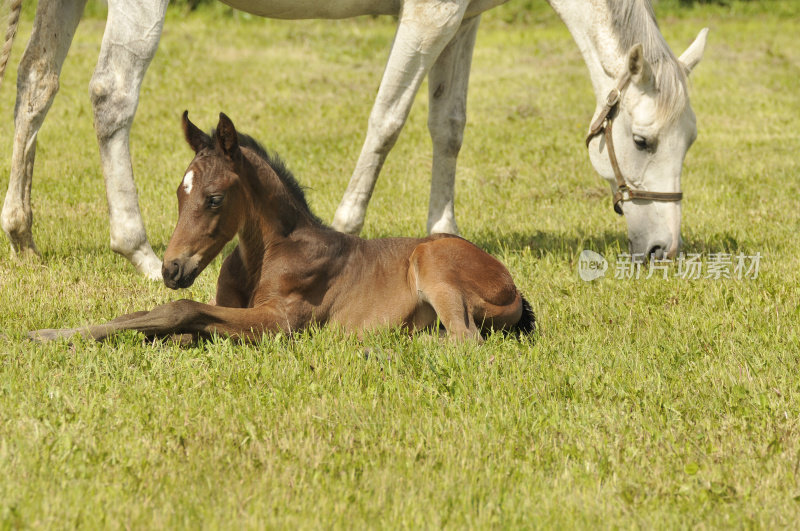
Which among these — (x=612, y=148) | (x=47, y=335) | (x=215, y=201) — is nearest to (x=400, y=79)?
(x=612, y=148)

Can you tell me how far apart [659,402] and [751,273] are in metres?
2.80

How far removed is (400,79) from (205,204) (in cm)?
226

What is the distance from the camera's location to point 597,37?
6242 millimetres

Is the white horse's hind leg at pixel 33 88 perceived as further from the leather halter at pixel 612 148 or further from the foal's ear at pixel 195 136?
the leather halter at pixel 612 148

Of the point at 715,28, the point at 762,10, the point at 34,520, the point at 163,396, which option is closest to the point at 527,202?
the point at 163,396

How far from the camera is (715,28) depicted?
20875 mm

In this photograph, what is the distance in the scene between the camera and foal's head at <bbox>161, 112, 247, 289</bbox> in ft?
13.0

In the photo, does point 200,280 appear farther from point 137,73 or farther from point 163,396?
point 163,396

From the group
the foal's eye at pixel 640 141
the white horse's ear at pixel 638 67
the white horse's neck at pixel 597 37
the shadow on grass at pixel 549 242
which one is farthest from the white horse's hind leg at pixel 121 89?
the foal's eye at pixel 640 141

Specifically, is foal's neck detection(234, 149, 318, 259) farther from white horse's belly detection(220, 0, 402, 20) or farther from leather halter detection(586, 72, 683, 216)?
leather halter detection(586, 72, 683, 216)

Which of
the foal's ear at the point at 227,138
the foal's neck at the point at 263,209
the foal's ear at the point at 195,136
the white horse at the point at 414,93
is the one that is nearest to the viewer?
the foal's ear at the point at 227,138

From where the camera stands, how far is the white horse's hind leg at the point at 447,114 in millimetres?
6699

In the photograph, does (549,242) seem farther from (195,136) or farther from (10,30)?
(10,30)

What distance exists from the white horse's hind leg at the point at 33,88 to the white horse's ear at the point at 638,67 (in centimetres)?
366
